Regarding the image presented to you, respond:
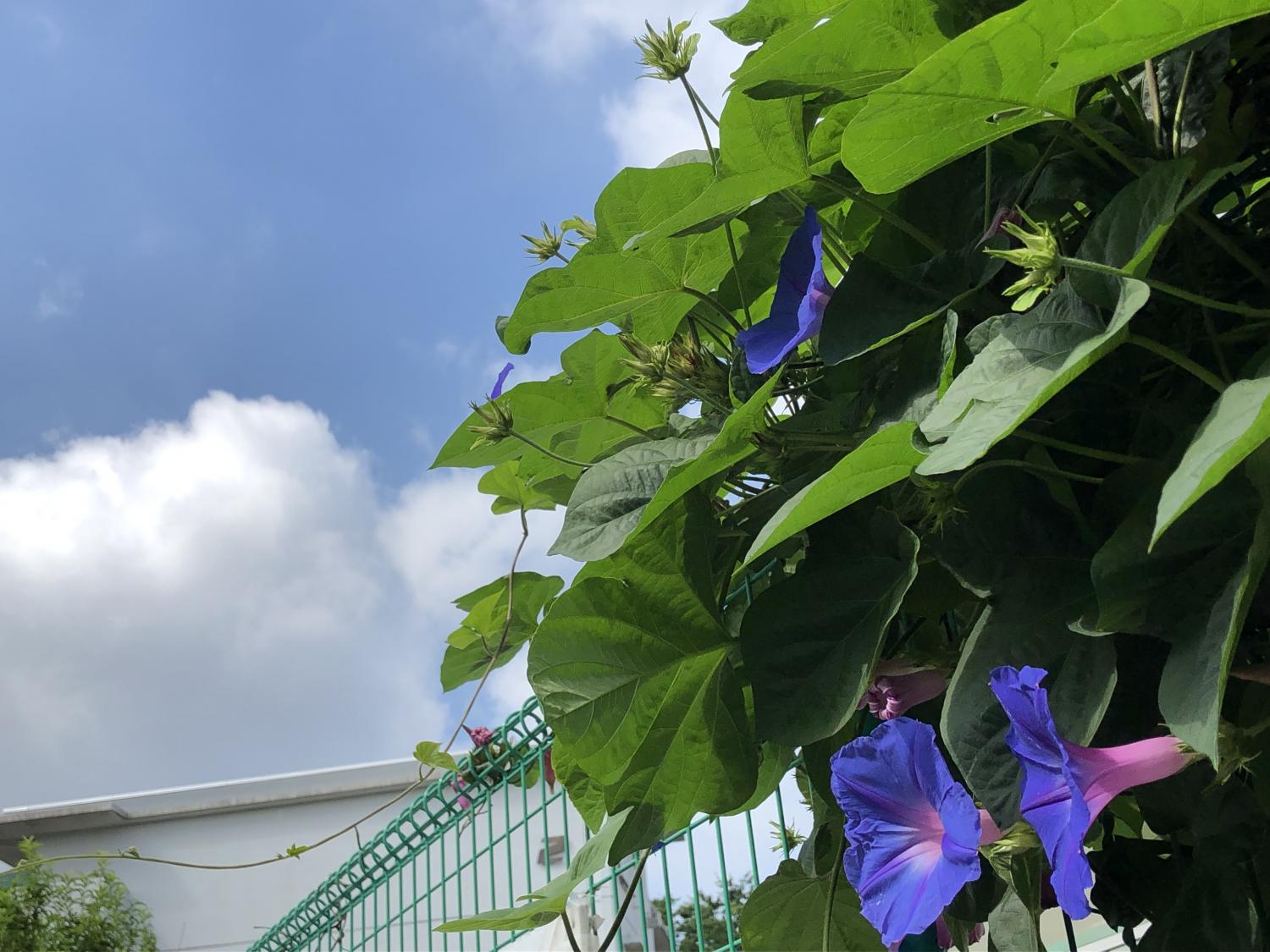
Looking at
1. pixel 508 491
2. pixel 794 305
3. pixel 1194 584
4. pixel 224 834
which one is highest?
pixel 224 834

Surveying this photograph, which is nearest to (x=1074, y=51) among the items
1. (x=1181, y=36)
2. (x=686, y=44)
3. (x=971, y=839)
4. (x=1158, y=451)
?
(x=1181, y=36)

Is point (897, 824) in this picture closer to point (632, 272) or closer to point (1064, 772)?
point (1064, 772)

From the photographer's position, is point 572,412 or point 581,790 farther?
point 572,412

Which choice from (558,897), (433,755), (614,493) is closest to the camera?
(614,493)

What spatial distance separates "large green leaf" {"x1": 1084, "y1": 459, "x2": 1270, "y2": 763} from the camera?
373mm

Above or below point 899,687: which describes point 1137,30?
above

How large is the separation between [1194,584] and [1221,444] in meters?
0.11

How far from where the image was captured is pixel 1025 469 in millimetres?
494

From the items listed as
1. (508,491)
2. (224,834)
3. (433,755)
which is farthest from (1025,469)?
(224,834)

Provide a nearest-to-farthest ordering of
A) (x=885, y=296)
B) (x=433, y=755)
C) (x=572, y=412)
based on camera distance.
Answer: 1. (x=885, y=296)
2. (x=572, y=412)
3. (x=433, y=755)

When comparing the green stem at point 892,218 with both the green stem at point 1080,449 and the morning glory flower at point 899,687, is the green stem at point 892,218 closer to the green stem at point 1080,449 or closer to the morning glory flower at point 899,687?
the green stem at point 1080,449

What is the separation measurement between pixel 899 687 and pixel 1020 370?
24 centimetres

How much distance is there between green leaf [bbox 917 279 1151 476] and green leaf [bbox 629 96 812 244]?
0.19 metres

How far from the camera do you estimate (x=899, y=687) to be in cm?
59
